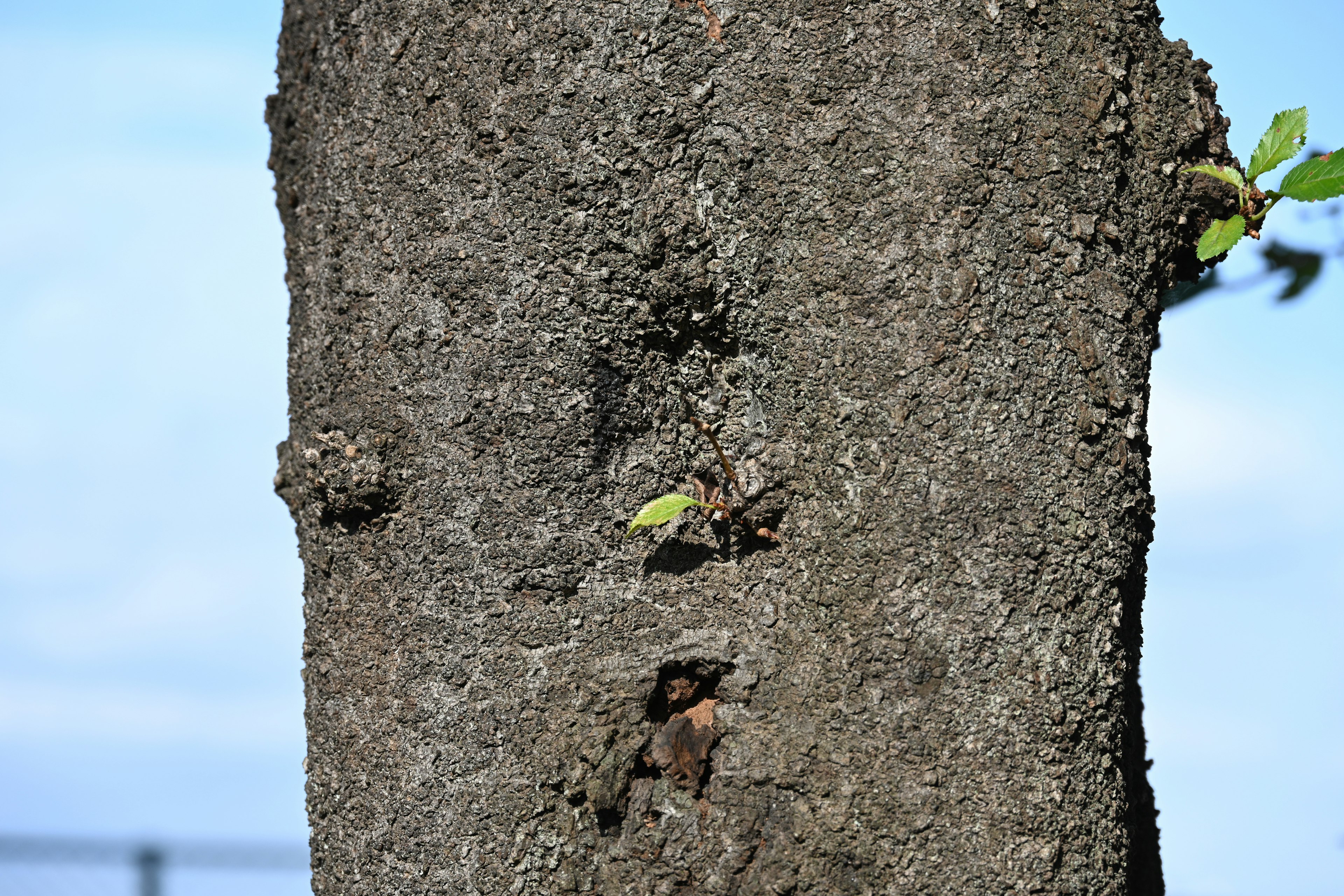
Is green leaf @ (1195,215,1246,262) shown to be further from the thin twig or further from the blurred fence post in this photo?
the blurred fence post

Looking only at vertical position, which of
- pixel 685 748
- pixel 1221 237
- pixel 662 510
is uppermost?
pixel 1221 237

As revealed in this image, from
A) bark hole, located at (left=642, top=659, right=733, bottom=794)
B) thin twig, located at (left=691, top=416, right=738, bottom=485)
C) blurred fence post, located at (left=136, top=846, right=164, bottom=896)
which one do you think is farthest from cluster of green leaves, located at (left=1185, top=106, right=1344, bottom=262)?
blurred fence post, located at (left=136, top=846, right=164, bottom=896)

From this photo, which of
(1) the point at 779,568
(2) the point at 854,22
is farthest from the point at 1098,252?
(1) the point at 779,568

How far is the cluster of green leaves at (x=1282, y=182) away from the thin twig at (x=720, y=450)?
1.89 ft

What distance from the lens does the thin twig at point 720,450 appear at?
116cm

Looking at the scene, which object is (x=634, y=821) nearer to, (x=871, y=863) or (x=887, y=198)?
(x=871, y=863)

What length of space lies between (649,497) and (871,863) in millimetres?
438

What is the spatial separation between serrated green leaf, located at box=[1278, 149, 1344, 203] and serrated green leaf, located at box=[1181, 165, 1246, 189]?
50mm

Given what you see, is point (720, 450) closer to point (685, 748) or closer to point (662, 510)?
point (662, 510)

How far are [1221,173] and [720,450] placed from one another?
2.08ft

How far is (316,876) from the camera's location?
1.29m

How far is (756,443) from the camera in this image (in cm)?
117

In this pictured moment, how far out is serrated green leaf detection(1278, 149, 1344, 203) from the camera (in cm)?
115

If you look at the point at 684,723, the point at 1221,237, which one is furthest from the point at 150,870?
the point at 1221,237
